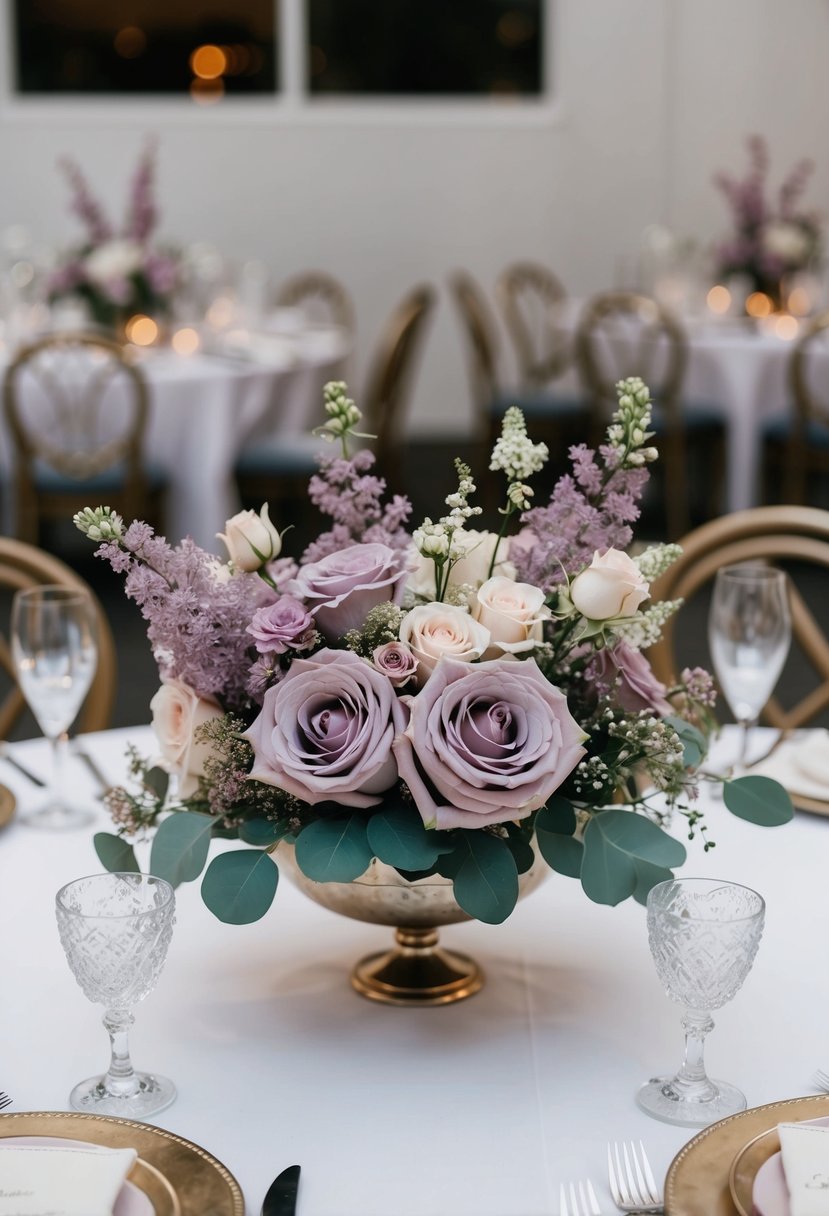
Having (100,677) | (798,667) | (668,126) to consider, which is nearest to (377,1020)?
(100,677)

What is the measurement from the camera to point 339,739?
0.96 metres

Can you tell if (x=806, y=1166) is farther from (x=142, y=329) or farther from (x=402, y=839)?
(x=142, y=329)

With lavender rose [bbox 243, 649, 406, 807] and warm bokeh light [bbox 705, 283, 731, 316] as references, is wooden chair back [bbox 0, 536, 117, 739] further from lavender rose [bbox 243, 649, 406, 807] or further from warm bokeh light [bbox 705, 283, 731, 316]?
warm bokeh light [bbox 705, 283, 731, 316]

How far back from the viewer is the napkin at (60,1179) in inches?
31.3

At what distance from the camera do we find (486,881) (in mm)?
971

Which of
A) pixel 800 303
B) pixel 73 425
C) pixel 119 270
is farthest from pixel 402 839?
pixel 800 303

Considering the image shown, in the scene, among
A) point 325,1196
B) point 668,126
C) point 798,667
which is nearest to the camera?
point 325,1196

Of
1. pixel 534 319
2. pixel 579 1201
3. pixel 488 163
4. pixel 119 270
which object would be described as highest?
pixel 488 163

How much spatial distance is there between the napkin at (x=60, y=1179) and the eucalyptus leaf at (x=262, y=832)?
229mm

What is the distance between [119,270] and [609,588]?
13.8 feet

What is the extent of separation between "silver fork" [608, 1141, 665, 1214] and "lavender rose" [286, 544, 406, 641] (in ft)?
1.23

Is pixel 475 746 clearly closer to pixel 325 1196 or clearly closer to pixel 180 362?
pixel 325 1196

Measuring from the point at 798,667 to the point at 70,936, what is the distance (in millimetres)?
3685

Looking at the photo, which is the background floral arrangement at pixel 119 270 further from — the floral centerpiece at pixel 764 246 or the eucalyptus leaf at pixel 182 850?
the eucalyptus leaf at pixel 182 850
